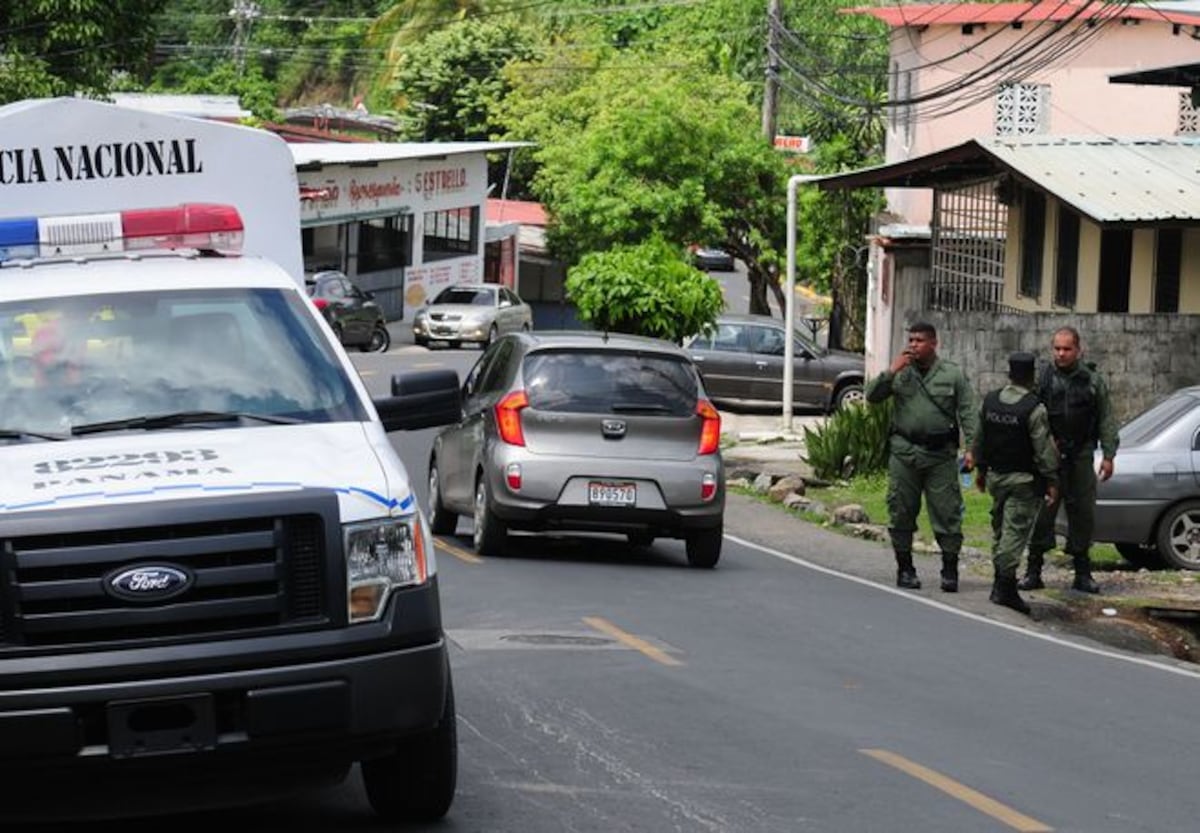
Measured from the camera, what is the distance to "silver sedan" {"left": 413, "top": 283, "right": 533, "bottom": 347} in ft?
174

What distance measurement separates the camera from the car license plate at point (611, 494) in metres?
17.2

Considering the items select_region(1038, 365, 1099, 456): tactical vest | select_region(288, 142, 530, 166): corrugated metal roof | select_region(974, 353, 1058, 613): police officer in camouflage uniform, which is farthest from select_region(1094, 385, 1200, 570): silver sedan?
select_region(288, 142, 530, 166): corrugated metal roof

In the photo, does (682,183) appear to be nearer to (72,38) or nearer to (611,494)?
(72,38)

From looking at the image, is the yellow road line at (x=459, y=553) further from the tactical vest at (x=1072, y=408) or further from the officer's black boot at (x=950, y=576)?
the tactical vest at (x=1072, y=408)

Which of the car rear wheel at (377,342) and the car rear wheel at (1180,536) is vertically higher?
the car rear wheel at (1180,536)

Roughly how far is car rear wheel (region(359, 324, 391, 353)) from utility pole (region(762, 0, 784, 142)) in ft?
30.2

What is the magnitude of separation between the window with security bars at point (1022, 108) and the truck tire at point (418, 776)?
38.7 meters

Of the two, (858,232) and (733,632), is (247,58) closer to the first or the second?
(858,232)

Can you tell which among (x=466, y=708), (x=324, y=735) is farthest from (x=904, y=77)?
(x=324, y=735)

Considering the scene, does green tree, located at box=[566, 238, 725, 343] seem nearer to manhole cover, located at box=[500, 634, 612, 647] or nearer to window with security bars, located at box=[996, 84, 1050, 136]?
window with security bars, located at box=[996, 84, 1050, 136]

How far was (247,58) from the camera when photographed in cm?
10138

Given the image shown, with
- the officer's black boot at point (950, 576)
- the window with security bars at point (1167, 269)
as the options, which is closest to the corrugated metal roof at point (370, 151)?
the window with security bars at point (1167, 269)

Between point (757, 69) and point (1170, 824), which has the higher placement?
point (757, 69)

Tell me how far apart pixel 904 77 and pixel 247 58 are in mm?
59073
